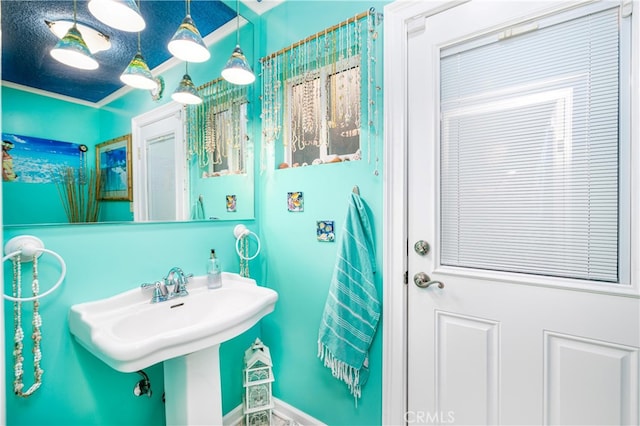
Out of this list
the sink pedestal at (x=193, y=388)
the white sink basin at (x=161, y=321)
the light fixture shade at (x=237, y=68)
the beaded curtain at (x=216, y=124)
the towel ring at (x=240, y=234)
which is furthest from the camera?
the towel ring at (x=240, y=234)

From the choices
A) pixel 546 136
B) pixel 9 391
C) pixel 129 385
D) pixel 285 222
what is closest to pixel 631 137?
pixel 546 136

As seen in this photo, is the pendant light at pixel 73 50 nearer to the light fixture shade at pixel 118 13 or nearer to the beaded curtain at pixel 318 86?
the light fixture shade at pixel 118 13

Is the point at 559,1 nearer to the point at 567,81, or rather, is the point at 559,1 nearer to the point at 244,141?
the point at 567,81

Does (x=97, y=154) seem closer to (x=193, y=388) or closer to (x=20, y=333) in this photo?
(x=20, y=333)

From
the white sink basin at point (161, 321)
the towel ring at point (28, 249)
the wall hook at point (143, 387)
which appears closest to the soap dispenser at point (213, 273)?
the white sink basin at point (161, 321)

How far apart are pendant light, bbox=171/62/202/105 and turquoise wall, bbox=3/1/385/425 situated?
37 mm

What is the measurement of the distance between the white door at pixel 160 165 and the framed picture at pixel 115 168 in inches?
1.0

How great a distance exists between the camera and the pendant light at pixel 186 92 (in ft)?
4.37

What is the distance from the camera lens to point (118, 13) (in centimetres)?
99

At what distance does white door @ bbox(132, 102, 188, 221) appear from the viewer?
47.7 inches

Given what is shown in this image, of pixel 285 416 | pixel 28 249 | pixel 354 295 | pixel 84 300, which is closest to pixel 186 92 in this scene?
pixel 28 249

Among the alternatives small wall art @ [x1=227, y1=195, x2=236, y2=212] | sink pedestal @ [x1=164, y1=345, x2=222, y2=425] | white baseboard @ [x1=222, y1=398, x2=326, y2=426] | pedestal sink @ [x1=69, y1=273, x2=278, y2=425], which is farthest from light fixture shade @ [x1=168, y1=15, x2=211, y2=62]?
white baseboard @ [x1=222, y1=398, x2=326, y2=426]

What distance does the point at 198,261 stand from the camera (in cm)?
141

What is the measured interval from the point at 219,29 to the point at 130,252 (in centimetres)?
123
